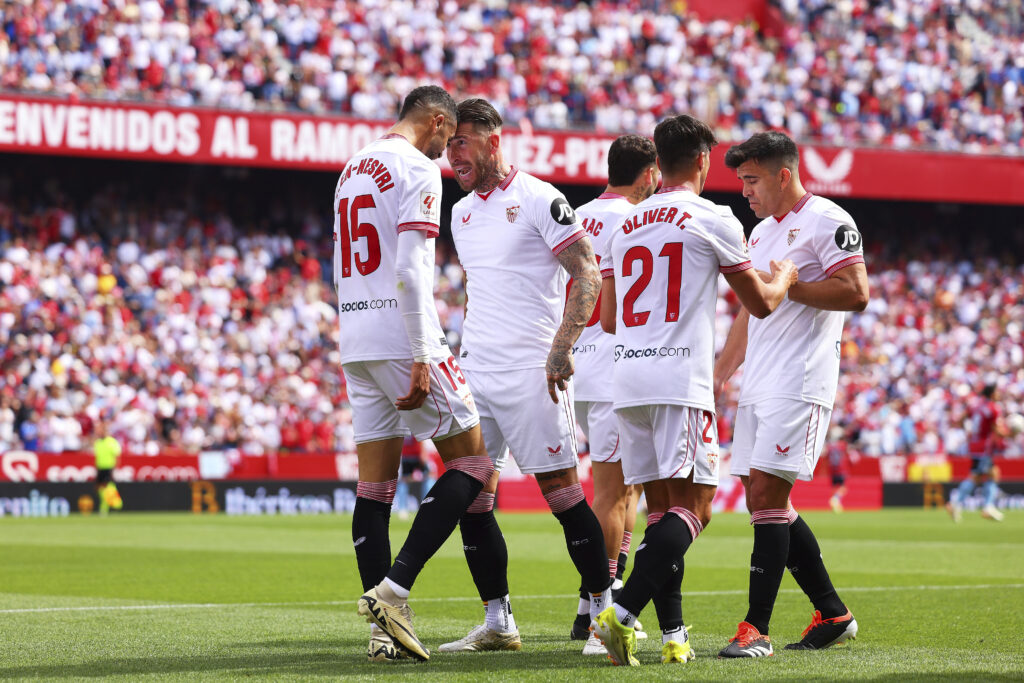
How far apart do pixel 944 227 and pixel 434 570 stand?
3016 centimetres

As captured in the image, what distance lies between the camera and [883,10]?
130 ft

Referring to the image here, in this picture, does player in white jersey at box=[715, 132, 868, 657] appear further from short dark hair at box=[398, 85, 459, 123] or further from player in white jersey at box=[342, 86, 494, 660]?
short dark hair at box=[398, 85, 459, 123]

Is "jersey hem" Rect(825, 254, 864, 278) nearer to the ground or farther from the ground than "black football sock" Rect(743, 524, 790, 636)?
farther from the ground

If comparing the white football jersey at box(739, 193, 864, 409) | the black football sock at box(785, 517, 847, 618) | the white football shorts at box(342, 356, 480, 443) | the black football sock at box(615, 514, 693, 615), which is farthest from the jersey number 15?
the black football sock at box(785, 517, 847, 618)

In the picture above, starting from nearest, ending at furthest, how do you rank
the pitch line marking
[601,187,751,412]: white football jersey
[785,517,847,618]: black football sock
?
[601,187,751,412]: white football jersey → [785,517,847,618]: black football sock → the pitch line marking

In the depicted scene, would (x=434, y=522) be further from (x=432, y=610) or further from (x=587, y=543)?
(x=432, y=610)

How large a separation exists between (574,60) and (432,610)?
1040 inches

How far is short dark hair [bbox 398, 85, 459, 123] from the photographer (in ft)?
22.3

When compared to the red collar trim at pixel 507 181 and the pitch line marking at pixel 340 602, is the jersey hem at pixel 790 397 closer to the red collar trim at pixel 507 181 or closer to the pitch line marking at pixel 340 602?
the red collar trim at pixel 507 181

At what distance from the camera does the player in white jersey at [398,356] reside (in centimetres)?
633

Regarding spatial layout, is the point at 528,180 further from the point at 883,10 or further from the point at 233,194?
the point at 883,10

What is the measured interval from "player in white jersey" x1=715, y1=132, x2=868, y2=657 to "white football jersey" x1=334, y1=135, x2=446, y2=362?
1655mm

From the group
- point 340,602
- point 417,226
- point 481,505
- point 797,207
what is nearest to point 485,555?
point 481,505

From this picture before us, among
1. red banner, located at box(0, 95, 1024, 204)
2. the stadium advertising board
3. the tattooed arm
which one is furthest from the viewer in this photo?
red banner, located at box(0, 95, 1024, 204)
